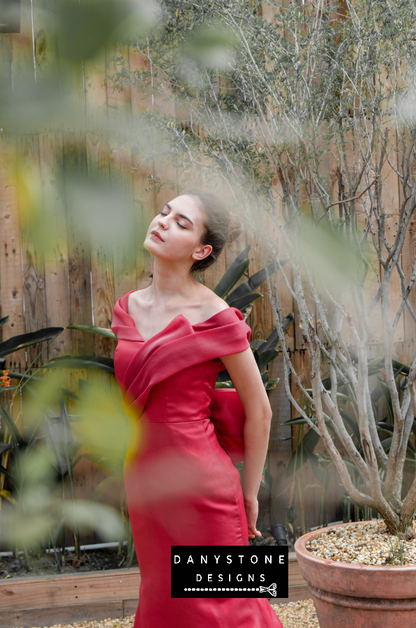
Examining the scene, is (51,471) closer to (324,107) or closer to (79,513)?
(324,107)

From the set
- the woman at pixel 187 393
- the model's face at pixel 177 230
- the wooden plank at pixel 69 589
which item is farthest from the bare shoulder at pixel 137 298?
the wooden plank at pixel 69 589

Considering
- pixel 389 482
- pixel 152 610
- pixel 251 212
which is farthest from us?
pixel 389 482

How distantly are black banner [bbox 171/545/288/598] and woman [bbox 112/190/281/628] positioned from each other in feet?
0.41

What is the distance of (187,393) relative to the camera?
2.57 feet

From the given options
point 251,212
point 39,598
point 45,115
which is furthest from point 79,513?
point 39,598

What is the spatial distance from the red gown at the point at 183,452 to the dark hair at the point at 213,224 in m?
0.09

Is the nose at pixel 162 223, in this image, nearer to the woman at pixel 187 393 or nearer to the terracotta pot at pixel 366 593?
the woman at pixel 187 393

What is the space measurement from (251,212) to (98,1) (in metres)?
0.73

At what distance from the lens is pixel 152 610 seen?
79 cm

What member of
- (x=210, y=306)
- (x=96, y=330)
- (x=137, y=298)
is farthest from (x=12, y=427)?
(x=210, y=306)

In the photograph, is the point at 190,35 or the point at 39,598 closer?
the point at 190,35

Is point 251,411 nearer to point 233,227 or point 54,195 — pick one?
point 233,227

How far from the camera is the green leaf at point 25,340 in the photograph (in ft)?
4.66

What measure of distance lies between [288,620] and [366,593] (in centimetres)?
49
